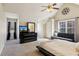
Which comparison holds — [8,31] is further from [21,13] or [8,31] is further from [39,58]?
[39,58]

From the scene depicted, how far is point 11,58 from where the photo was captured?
153cm

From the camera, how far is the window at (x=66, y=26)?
2.79 m

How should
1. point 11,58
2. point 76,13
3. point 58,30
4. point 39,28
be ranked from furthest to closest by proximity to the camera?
point 39,28 → point 58,30 → point 76,13 → point 11,58

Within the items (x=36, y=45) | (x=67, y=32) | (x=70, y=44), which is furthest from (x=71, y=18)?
(x=36, y=45)

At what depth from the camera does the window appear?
9.16 ft

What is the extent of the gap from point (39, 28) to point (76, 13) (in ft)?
3.85

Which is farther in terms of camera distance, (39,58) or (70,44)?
(70,44)

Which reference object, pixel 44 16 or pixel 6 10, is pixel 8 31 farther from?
pixel 44 16

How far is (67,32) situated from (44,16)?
839 millimetres

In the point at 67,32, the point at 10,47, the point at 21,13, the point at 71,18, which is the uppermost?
the point at 21,13

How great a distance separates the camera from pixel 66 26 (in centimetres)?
288

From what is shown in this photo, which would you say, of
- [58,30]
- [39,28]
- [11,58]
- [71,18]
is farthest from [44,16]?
[11,58]

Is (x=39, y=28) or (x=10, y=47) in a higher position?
(x=39, y=28)

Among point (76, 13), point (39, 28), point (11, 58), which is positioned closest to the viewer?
point (11, 58)
